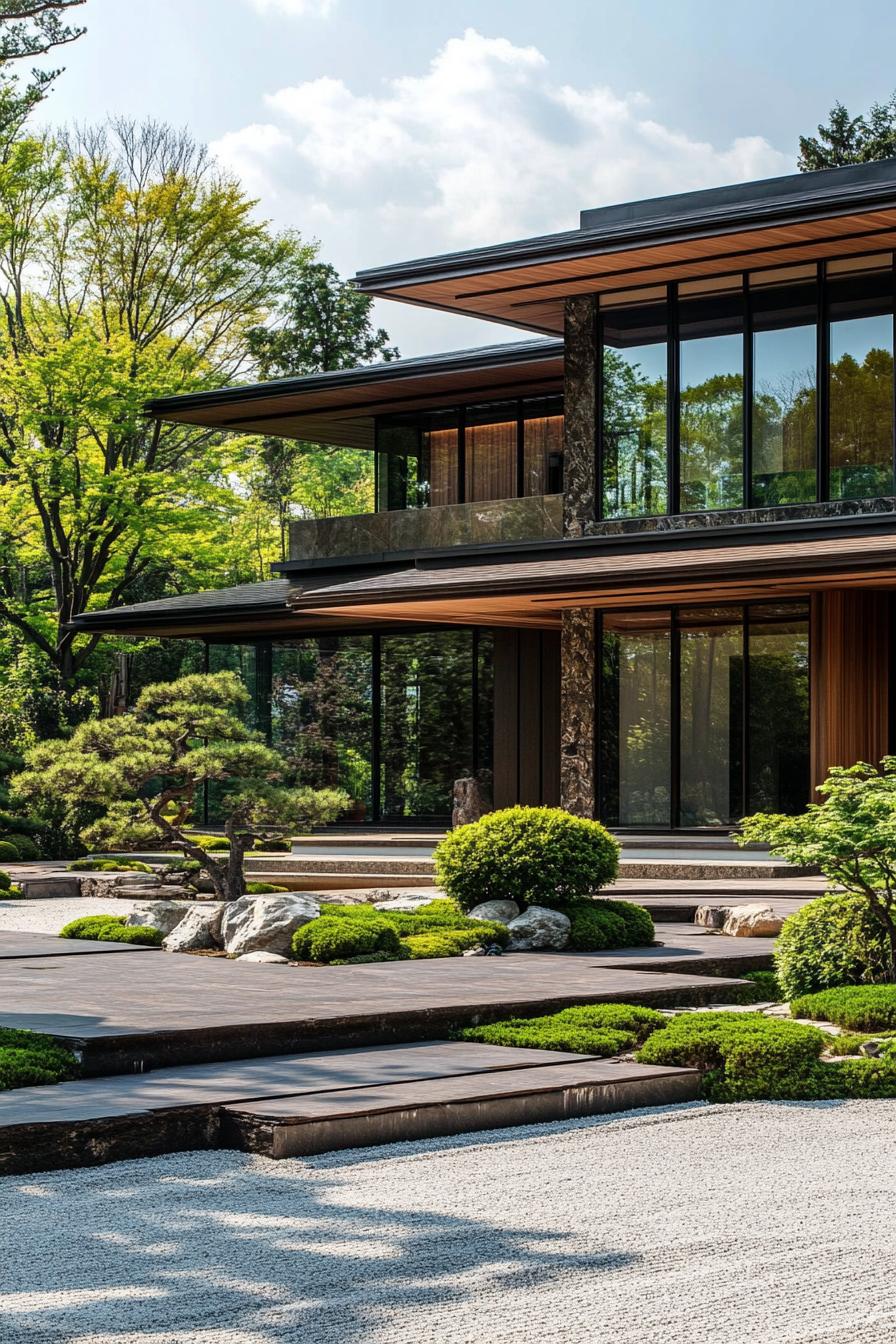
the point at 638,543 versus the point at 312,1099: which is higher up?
the point at 638,543

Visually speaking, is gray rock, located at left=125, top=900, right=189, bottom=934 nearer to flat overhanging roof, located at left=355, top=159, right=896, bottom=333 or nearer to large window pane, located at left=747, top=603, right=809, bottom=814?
large window pane, located at left=747, top=603, right=809, bottom=814

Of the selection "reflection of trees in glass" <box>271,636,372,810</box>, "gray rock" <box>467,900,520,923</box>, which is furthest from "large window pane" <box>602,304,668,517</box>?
"gray rock" <box>467,900,520,923</box>

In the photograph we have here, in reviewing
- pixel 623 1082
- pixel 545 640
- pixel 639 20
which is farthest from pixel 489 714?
pixel 623 1082

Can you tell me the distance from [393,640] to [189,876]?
995 centimetres

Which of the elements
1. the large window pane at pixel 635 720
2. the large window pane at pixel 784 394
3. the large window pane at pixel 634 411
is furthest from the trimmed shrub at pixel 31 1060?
the large window pane at pixel 634 411

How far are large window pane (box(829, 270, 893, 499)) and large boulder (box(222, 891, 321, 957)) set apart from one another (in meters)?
10.2

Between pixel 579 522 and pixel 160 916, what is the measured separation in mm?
10319

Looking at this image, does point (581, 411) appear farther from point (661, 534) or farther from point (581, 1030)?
point (581, 1030)

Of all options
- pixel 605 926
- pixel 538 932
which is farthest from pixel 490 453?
pixel 538 932

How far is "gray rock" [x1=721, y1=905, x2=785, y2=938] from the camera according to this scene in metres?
14.6

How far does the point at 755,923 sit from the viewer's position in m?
14.6

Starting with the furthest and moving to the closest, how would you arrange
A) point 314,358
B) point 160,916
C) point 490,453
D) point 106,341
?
point 314,358, point 106,341, point 490,453, point 160,916

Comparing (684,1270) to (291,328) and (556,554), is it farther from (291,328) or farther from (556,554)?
(291,328)

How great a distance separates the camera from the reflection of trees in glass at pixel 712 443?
2141 centimetres
